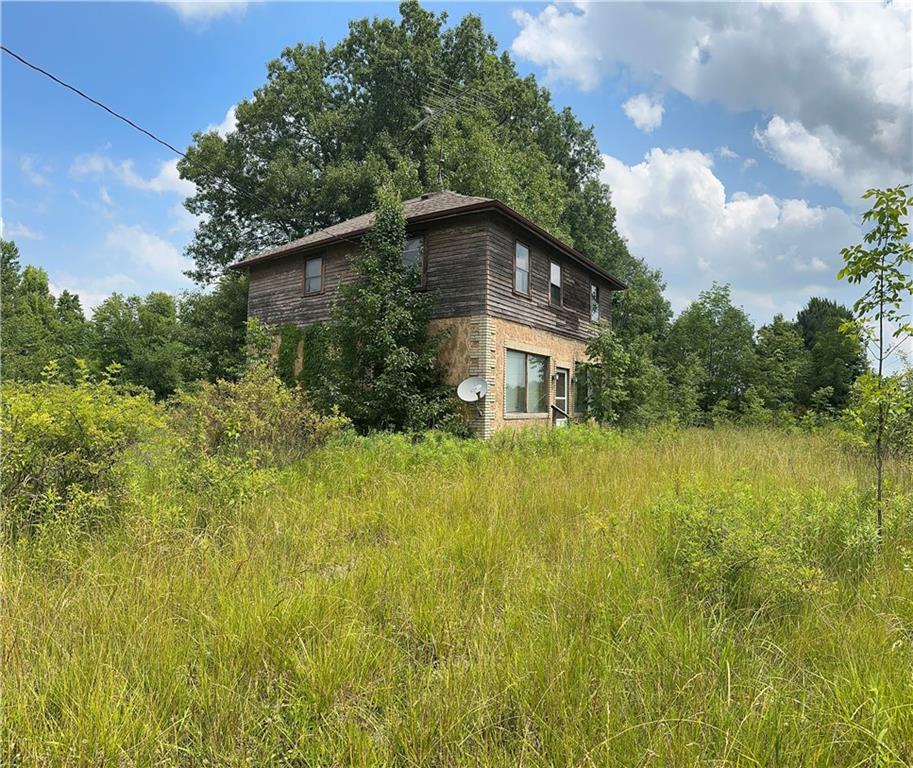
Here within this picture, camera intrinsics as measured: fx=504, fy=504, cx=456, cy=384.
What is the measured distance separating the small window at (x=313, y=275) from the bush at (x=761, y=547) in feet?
52.4

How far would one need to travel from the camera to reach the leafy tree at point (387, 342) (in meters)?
14.5

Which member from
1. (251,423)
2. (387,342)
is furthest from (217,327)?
(251,423)

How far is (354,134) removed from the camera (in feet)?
103

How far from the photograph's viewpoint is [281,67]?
30.7 m

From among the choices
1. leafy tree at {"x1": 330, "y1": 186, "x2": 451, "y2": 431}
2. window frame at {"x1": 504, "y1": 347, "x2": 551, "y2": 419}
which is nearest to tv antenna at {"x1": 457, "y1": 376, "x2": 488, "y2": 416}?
leafy tree at {"x1": 330, "y1": 186, "x2": 451, "y2": 431}

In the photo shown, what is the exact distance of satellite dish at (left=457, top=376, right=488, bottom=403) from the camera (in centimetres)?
1418

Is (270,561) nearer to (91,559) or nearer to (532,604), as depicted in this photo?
(91,559)

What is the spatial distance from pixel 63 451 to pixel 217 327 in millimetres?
25385

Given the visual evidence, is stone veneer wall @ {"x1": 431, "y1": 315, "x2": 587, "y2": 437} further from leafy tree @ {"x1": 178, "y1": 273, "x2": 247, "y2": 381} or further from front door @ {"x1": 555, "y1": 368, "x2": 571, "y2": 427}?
leafy tree @ {"x1": 178, "y1": 273, "x2": 247, "y2": 381}

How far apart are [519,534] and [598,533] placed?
2.22ft

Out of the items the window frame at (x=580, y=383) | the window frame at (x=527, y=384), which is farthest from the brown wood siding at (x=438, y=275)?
the window frame at (x=580, y=383)

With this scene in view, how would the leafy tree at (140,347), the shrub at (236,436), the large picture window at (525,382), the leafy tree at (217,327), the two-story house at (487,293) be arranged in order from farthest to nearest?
the leafy tree at (140,347) < the leafy tree at (217,327) < the large picture window at (525,382) < the two-story house at (487,293) < the shrub at (236,436)

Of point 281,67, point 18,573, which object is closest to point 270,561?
point 18,573

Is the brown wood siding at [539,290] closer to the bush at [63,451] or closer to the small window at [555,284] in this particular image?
the small window at [555,284]
